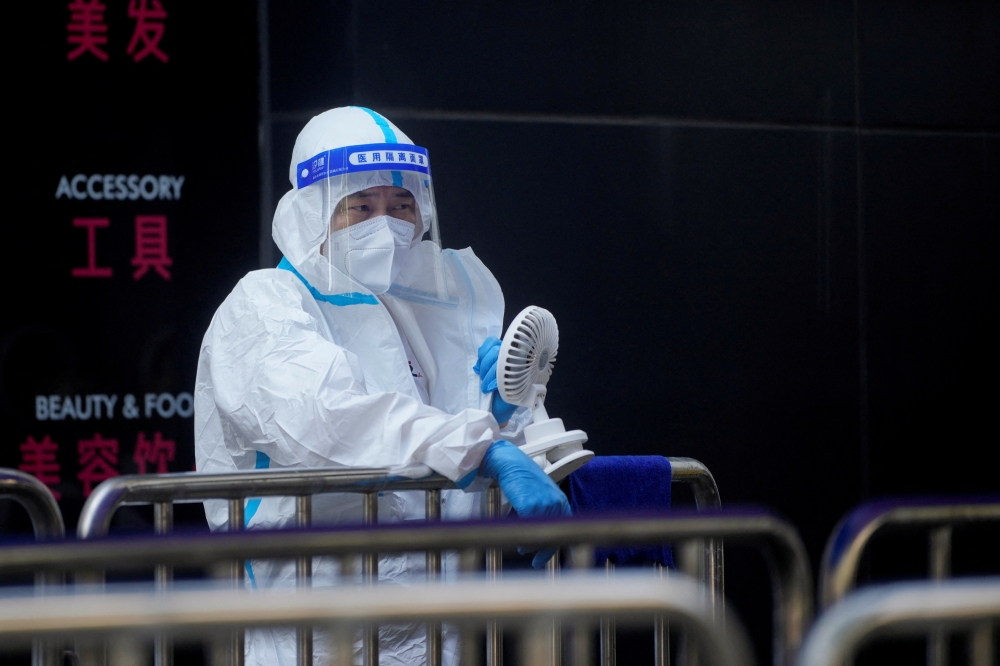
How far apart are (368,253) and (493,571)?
0.78 meters

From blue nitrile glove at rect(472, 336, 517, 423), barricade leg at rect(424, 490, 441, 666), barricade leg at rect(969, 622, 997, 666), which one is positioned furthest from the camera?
blue nitrile glove at rect(472, 336, 517, 423)

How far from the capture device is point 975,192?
4395mm

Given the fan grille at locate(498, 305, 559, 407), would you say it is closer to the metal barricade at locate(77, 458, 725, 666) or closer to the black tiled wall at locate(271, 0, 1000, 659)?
the metal barricade at locate(77, 458, 725, 666)

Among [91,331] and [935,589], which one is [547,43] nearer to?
[91,331]

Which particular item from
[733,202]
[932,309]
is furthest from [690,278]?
[932,309]

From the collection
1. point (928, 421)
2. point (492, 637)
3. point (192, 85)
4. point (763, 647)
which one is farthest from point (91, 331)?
point (928, 421)

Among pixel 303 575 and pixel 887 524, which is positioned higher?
pixel 887 524

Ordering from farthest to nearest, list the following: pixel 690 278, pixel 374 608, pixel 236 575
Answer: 1. pixel 690 278
2. pixel 236 575
3. pixel 374 608

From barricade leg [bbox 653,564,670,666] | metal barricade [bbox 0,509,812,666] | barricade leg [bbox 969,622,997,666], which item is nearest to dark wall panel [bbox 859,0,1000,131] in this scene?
barricade leg [bbox 653,564,670,666]

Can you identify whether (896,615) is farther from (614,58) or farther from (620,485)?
(614,58)

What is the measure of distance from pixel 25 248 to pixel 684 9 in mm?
2374

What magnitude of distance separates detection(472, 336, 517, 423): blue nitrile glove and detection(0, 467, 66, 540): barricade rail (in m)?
0.92

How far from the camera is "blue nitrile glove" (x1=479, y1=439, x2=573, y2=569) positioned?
2055 millimetres

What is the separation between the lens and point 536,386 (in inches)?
96.8
